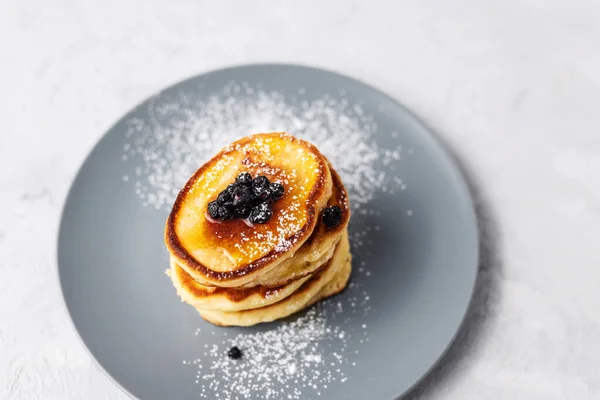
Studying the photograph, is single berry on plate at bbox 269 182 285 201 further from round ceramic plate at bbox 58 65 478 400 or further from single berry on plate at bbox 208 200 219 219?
round ceramic plate at bbox 58 65 478 400

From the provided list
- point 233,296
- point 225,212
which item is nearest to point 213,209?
point 225,212

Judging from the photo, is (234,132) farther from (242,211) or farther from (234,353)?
(234,353)

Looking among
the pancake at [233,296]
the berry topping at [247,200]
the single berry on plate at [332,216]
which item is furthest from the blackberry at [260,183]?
the pancake at [233,296]

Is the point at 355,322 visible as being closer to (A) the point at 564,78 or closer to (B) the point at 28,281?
(B) the point at 28,281

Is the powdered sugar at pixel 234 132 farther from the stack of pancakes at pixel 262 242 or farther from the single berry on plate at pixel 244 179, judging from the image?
the single berry on plate at pixel 244 179

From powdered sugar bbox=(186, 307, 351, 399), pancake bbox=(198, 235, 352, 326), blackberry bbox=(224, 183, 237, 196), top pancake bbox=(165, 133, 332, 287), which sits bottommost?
powdered sugar bbox=(186, 307, 351, 399)

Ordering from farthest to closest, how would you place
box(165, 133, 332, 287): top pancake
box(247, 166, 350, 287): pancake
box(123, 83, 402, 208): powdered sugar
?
box(123, 83, 402, 208): powdered sugar, box(247, 166, 350, 287): pancake, box(165, 133, 332, 287): top pancake

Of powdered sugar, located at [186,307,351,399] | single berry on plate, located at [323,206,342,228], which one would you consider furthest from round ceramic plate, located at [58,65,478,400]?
single berry on plate, located at [323,206,342,228]
